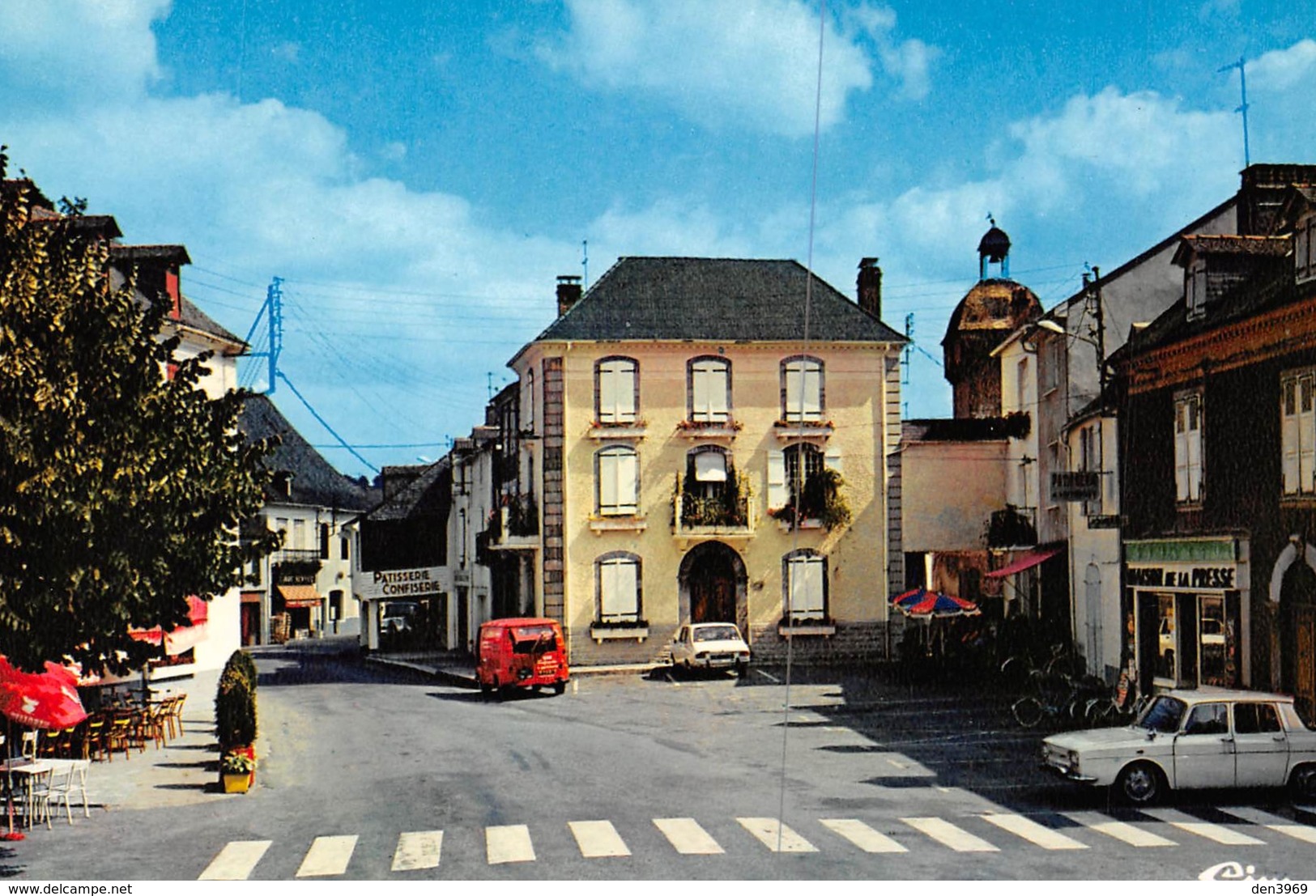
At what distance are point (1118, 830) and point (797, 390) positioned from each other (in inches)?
1128

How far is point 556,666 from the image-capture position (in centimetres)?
3731

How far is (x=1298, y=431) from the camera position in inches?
925

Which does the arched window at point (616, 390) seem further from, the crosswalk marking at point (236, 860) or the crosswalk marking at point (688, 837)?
the crosswalk marking at point (236, 860)

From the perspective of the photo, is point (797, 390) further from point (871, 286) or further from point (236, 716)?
point (236, 716)

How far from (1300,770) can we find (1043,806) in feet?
11.1

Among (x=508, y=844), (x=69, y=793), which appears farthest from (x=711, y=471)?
(x=508, y=844)

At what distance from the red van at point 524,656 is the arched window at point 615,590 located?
644 centimetres

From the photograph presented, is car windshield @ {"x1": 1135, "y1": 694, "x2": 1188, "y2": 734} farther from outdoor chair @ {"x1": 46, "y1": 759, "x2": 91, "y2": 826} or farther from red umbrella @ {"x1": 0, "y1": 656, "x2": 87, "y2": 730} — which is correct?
red umbrella @ {"x1": 0, "y1": 656, "x2": 87, "y2": 730}

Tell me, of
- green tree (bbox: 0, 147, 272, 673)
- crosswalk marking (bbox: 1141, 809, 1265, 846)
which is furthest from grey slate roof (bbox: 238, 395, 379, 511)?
crosswalk marking (bbox: 1141, 809, 1265, 846)

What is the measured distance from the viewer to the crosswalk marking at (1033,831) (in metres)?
15.9

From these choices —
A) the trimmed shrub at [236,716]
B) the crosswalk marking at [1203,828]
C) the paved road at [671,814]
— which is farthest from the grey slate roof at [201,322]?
the crosswalk marking at [1203,828]

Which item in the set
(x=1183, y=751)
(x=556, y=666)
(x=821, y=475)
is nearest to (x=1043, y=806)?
(x=1183, y=751)

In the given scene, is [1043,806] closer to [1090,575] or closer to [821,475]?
[1090,575]
